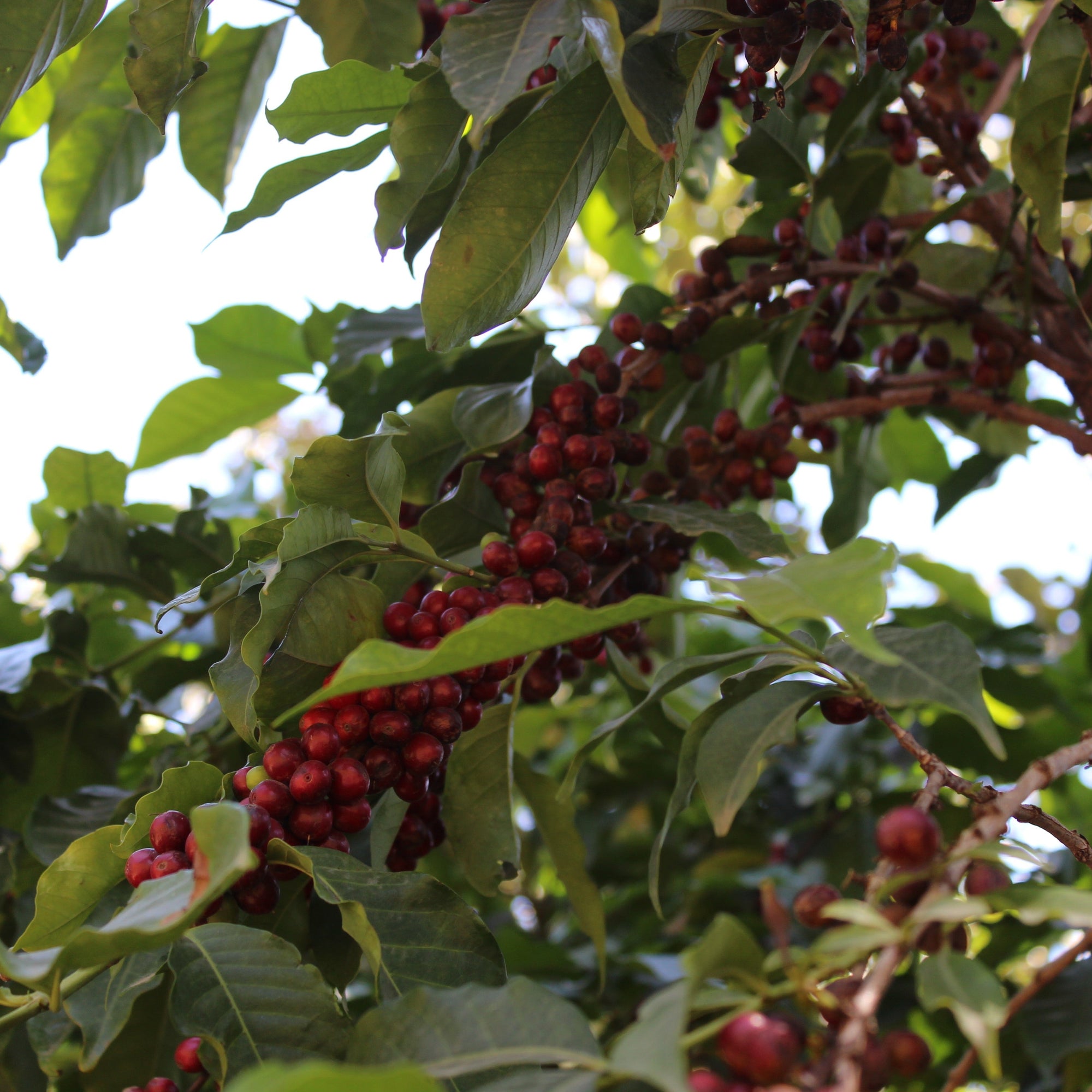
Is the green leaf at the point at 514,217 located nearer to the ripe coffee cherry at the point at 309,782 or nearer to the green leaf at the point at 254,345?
the ripe coffee cherry at the point at 309,782

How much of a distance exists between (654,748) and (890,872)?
121 cm

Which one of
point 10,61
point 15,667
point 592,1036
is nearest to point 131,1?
point 10,61

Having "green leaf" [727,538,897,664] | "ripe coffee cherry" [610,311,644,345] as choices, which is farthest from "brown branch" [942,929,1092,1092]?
"ripe coffee cherry" [610,311,644,345]

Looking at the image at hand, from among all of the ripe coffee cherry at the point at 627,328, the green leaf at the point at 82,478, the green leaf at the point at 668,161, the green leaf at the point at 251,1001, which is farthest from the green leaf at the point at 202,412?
the green leaf at the point at 251,1001

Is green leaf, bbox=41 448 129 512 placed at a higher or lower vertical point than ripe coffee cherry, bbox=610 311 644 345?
higher

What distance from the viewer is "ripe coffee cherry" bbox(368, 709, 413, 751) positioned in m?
0.72

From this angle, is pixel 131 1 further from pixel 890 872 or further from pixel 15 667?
pixel 890 872

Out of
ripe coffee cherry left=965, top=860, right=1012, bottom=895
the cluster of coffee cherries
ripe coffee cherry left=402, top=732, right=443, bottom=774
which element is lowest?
ripe coffee cherry left=965, top=860, right=1012, bottom=895

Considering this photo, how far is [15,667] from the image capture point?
1032 millimetres

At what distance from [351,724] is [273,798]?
8 centimetres

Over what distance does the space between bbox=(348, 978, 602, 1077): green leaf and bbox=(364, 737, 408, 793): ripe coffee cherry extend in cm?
21

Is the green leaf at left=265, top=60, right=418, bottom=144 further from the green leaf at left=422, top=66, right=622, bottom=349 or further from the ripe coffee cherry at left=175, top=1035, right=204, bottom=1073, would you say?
the ripe coffee cherry at left=175, top=1035, right=204, bottom=1073

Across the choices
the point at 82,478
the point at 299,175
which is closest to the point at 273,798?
the point at 299,175

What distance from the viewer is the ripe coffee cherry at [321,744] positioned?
69cm
